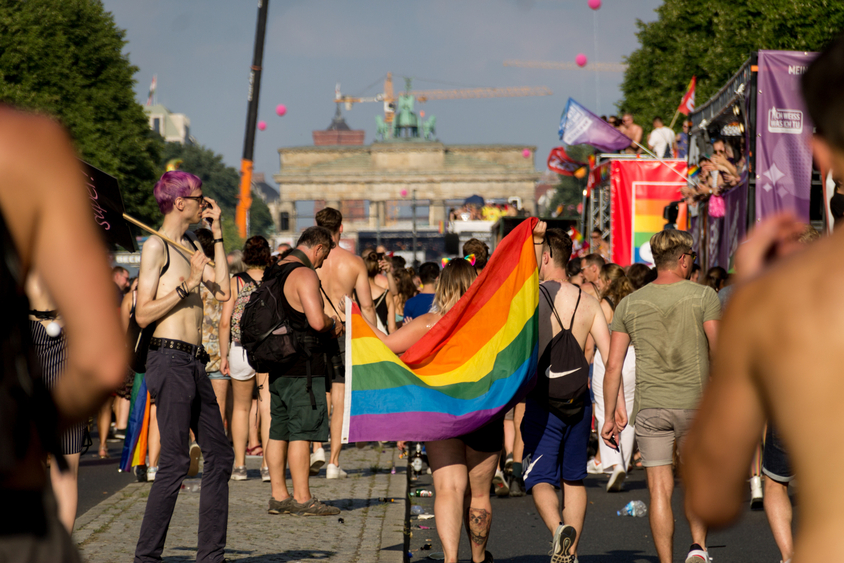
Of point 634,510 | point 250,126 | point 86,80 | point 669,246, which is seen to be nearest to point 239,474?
point 634,510

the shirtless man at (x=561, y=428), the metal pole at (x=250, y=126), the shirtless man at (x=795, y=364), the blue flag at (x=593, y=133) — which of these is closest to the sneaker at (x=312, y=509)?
the shirtless man at (x=561, y=428)

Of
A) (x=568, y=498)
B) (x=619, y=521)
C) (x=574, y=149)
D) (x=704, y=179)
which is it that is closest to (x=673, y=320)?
(x=568, y=498)

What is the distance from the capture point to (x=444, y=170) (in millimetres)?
99625

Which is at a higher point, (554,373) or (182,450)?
(554,373)

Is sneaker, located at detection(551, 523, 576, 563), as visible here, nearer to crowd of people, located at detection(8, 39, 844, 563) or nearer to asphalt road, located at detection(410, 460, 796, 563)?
crowd of people, located at detection(8, 39, 844, 563)

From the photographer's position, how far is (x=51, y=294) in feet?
5.67

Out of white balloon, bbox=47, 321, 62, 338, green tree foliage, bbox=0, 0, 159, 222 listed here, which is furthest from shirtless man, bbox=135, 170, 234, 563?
green tree foliage, bbox=0, 0, 159, 222

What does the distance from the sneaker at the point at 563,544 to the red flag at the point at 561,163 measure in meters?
21.2

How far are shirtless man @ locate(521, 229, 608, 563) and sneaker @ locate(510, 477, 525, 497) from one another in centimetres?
326

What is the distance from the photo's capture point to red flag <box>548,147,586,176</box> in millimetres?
26531

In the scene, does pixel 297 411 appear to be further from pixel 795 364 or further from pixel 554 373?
pixel 795 364

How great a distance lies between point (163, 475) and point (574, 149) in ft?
354

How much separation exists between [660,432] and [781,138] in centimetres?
668

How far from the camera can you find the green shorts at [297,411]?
288 inches
